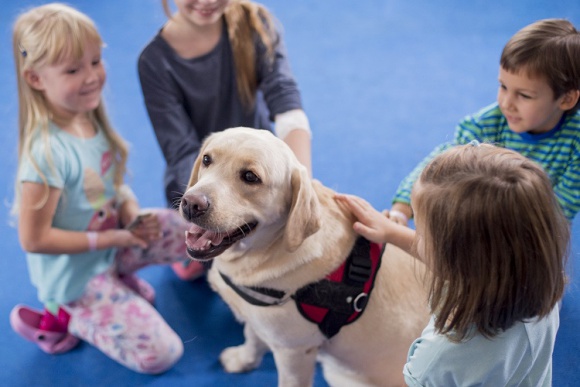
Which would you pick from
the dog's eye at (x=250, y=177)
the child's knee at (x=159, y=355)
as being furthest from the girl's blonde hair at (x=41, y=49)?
the dog's eye at (x=250, y=177)

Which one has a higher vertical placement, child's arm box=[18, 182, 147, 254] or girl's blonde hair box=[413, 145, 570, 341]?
girl's blonde hair box=[413, 145, 570, 341]

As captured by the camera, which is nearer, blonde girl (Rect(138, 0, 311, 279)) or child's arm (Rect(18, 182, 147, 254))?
child's arm (Rect(18, 182, 147, 254))

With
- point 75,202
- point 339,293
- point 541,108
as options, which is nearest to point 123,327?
point 75,202

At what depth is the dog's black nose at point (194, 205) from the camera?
1.12 metres

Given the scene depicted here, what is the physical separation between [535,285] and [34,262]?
4.77 feet

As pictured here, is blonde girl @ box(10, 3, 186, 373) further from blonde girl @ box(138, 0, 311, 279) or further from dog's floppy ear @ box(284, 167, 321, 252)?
dog's floppy ear @ box(284, 167, 321, 252)

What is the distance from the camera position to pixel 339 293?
1.31 m

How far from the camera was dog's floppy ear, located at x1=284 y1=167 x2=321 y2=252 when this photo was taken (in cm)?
118

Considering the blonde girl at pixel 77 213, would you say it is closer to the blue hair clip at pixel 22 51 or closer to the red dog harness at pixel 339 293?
the blue hair clip at pixel 22 51

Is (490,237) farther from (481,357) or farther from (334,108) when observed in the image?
(334,108)

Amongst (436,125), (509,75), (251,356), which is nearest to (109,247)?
(251,356)

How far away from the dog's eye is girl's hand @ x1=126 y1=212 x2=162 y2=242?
767 millimetres

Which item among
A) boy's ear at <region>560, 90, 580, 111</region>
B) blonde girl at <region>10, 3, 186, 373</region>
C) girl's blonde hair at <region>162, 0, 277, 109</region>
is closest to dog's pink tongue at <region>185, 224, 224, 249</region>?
blonde girl at <region>10, 3, 186, 373</region>

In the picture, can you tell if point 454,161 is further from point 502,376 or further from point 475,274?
point 502,376
